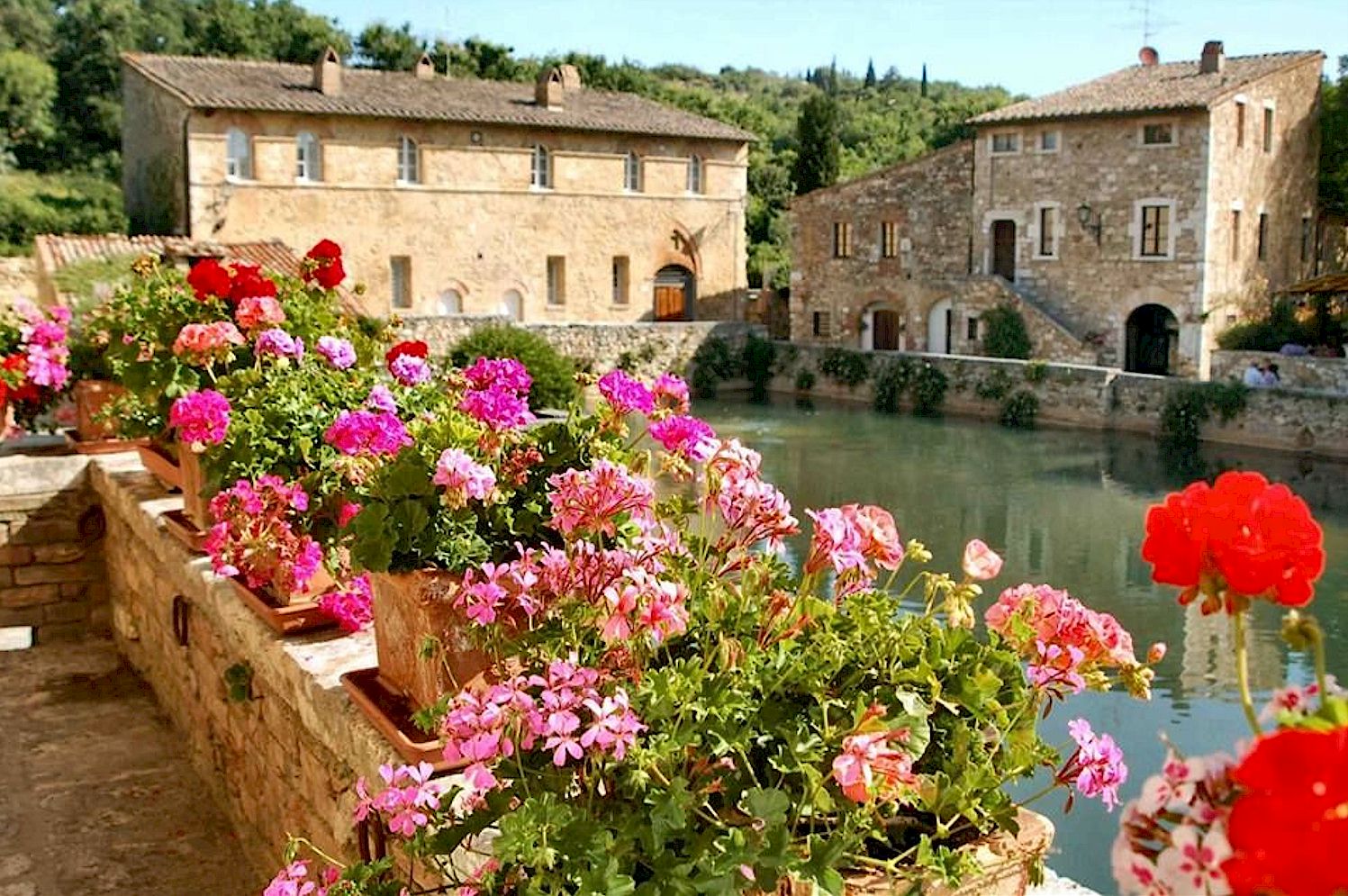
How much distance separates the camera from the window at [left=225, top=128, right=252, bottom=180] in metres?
27.4

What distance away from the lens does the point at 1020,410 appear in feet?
85.8

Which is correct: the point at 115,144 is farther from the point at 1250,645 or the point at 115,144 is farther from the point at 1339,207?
the point at 1250,645

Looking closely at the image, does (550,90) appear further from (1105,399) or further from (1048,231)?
(1105,399)

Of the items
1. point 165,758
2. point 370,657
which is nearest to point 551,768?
point 370,657

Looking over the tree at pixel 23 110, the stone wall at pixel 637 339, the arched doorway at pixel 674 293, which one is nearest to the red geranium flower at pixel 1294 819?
the stone wall at pixel 637 339

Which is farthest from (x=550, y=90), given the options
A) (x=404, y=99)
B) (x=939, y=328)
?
(x=939, y=328)

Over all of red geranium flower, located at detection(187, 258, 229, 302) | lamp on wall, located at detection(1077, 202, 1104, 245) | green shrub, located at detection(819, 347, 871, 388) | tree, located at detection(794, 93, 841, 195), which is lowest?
green shrub, located at detection(819, 347, 871, 388)

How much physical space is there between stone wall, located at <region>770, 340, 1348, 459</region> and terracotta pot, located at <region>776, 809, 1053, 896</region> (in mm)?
21783

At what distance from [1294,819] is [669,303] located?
110 ft

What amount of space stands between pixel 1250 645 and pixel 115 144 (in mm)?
37667

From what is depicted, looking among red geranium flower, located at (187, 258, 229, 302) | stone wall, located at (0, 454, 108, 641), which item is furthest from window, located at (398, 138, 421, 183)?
red geranium flower, located at (187, 258, 229, 302)

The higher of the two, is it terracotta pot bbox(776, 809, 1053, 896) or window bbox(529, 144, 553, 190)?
window bbox(529, 144, 553, 190)

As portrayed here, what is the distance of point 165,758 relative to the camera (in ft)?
16.3

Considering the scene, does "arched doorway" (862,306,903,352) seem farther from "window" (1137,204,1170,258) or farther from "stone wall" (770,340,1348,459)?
"window" (1137,204,1170,258)
